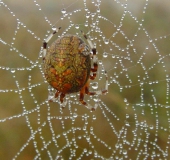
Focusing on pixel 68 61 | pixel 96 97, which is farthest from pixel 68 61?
pixel 96 97

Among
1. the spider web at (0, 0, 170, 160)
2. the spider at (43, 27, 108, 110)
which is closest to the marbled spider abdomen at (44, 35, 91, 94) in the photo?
the spider at (43, 27, 108, 110)

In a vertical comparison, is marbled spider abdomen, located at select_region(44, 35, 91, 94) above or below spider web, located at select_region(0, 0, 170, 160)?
below

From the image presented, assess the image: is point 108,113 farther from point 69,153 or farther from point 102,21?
point 102,21

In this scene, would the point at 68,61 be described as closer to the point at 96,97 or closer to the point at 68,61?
the point at 68,61

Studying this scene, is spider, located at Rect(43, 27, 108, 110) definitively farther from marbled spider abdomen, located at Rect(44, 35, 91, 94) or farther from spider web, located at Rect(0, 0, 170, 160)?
spider web, located at Rect(0, 0, 170, 160)

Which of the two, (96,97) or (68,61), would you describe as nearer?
(68,61)

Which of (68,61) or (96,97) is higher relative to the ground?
(96,97)

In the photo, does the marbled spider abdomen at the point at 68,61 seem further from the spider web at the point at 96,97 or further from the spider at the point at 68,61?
the spider web at the point at 96,97

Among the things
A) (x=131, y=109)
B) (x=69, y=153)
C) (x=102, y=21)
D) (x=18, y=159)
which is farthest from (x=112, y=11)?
(x=18, y=159)
